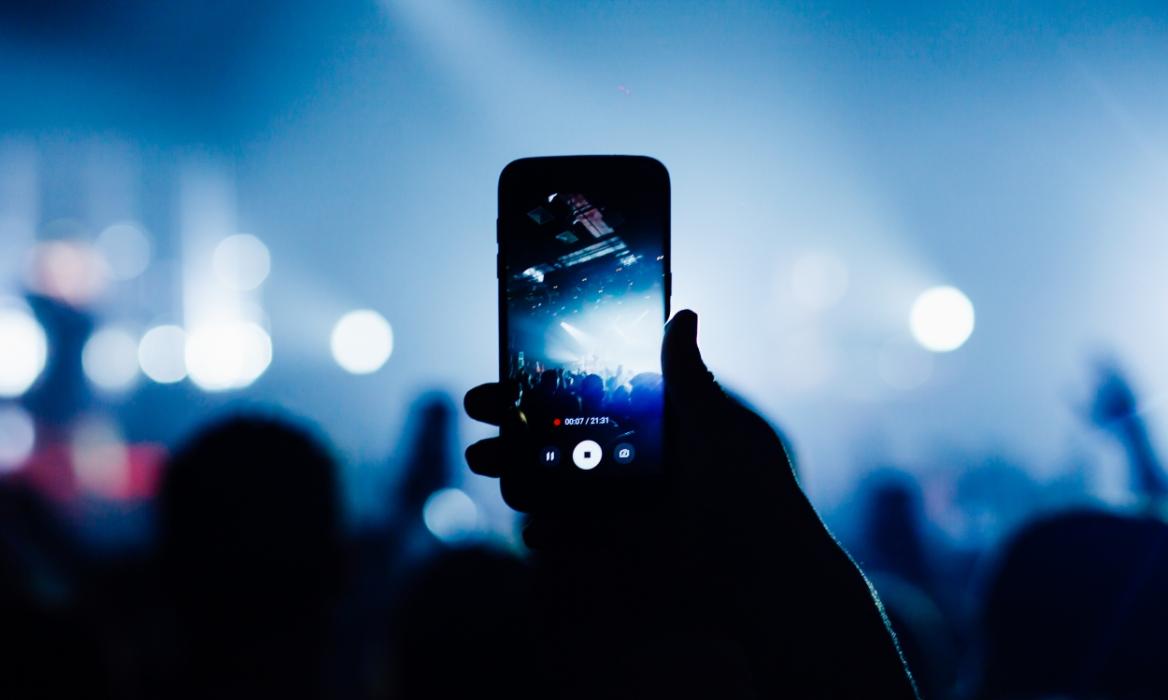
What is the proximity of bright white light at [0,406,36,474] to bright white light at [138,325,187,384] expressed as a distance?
0.93 m

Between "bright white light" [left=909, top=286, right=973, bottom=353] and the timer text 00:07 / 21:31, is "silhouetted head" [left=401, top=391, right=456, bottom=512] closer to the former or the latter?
the timer text 00:07 / 21:31

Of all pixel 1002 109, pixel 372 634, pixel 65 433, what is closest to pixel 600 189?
pixel 372 634

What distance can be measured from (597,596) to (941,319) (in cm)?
342

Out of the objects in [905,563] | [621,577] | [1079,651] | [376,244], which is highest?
[376,244]

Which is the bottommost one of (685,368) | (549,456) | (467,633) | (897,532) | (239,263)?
(897,532)

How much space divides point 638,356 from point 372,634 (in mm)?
1956

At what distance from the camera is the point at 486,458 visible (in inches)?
36.4

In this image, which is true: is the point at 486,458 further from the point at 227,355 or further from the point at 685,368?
the point at 227,355

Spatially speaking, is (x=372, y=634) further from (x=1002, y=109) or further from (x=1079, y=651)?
(x=1002, y=109)

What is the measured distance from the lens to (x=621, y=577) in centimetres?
96

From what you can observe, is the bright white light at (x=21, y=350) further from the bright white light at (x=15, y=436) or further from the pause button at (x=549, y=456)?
the pause button at (x=549, y=456)

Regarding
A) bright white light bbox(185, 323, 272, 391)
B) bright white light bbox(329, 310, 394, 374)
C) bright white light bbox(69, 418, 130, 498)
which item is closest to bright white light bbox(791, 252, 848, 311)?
bright white light bbox(329, 310, 394, 374)

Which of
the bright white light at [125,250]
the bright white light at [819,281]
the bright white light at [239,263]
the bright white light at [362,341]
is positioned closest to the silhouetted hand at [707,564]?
the bright white light at [819,281]

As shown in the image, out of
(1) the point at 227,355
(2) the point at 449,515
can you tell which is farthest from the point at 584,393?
(1) the point at 227,355
